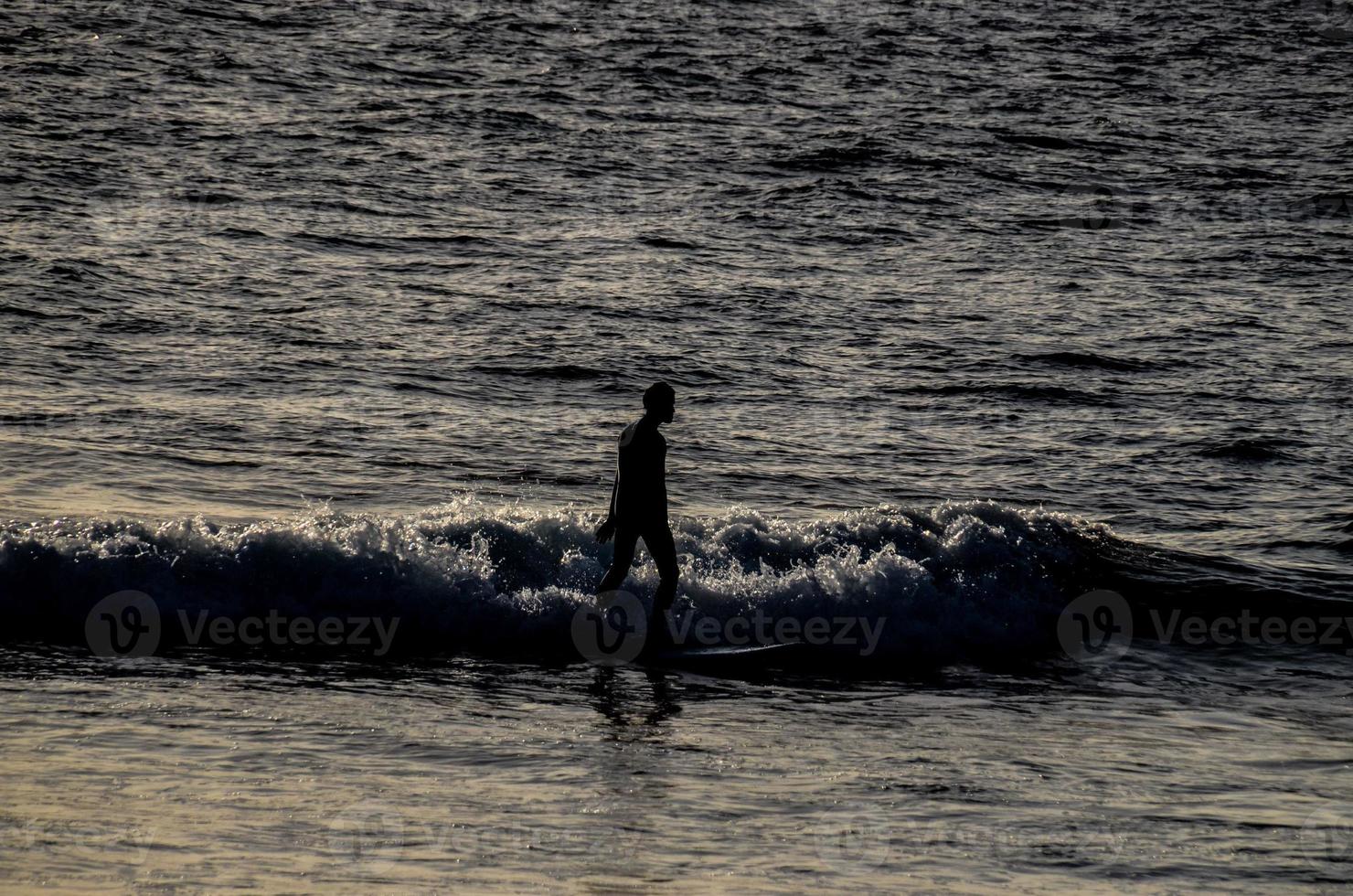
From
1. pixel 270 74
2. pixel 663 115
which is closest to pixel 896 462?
pixel 663 115

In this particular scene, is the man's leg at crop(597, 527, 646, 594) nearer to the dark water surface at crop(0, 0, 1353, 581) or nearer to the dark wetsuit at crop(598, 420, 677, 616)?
the dark wetsuit at crop(598, 420, 677, 616)

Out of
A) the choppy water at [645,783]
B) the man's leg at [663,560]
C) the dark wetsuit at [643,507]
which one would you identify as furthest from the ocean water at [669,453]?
the dark wetsuit at [643,507]

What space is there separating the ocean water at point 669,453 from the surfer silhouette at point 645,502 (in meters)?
0.76

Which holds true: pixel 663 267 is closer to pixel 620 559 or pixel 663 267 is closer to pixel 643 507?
pixel 620 559

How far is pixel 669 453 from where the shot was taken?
55.9ft

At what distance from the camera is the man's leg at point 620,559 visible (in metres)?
11.2

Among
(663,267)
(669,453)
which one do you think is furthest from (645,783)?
(663,267)

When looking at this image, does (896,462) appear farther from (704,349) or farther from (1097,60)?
(1097,60)

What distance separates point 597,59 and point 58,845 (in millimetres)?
31642

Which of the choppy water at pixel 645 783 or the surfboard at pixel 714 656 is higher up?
the surfboard at pixel 714 656

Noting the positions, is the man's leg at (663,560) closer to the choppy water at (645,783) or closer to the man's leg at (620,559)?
the man's leg at (620,559)

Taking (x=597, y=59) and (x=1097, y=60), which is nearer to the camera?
(x=597, y=59)

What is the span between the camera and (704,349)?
20719mm

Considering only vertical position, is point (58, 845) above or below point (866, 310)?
below
